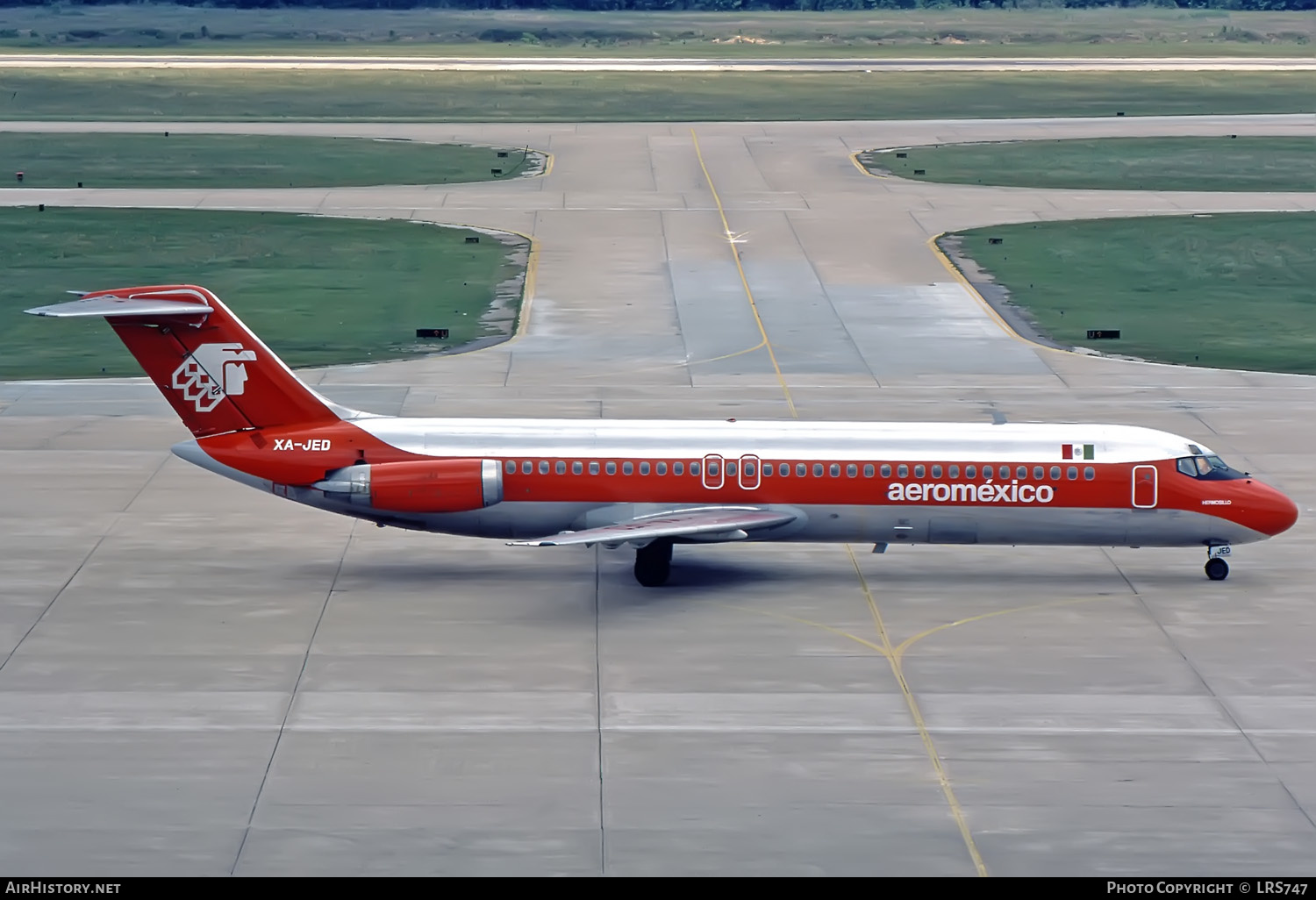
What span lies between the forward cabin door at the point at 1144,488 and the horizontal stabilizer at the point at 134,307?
17590mm

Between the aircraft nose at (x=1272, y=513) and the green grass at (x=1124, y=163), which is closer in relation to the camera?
the aircraft nose at (x=1272, y=513)

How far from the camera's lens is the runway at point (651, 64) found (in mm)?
139000

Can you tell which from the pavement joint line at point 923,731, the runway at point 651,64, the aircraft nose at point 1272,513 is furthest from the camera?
the runway at point 651,64

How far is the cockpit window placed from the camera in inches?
1315

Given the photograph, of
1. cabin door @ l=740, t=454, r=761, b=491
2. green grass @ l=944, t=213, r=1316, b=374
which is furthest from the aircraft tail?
green grass @ l=944, t=213, r=1316, b=374

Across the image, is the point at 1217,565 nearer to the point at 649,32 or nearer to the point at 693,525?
the point at 693,525

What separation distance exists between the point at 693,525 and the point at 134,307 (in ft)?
36.2

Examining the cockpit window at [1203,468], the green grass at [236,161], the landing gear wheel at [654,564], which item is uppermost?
the cockpit window at [1203,468]

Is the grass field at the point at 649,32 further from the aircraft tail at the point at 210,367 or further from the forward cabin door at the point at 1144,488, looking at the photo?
the forward cabin door at the point at 1144,488

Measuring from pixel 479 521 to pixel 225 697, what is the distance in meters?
7.09

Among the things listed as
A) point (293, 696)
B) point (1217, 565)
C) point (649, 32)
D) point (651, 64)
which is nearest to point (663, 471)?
point (293, 696)

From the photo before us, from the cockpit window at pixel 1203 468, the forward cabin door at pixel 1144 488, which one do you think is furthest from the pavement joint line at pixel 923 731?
the cockpit window at pixel 1203 468

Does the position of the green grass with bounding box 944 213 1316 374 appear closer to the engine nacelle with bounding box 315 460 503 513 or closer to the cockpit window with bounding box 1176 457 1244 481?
the cockpit window with bounding box 1176 457 1244 481

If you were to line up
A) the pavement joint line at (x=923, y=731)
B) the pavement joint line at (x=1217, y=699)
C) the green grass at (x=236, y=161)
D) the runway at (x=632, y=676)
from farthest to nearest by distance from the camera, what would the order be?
1. the green grass at (x=236, y=161)
2. the pavement joint line at (x=1217, y=699)
3. the runway at (x=632, y=676)
4. the pavement joint line at (x=923, y=731)
